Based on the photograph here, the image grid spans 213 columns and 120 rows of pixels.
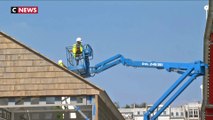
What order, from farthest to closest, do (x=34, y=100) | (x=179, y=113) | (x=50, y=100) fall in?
1. (x=179, y=113)
2. (x=34, y=100)
3. (x=50, y=100)

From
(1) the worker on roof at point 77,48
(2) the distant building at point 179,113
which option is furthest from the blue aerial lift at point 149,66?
(2) the distant building at point 179,113

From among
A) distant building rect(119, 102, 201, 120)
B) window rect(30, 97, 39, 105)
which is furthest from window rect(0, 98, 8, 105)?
distant building rect(119, 102, 201, 120)

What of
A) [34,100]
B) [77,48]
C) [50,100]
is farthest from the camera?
[77,48]

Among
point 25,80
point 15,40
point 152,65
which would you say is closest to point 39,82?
point 25,80

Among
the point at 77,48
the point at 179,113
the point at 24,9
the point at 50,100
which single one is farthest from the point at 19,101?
the point at 179,113

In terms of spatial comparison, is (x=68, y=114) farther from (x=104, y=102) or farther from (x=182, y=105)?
(x=182, y=105)

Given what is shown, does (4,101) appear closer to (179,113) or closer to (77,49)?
(77,49)

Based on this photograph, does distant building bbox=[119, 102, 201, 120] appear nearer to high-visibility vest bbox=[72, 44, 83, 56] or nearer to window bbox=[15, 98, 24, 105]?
high-visibility vest bbox=[72, 44, 83, 56]

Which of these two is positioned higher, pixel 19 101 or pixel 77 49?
pixel 77 49

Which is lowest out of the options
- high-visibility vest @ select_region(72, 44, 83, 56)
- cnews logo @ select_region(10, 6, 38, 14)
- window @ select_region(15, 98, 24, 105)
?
window @ select_region(15, 98, 24, 105)

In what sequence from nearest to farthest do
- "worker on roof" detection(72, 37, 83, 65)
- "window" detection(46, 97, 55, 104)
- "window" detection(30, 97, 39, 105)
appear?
"window" detection(46, 97, 55, 104)
"window" detection(30, 97, 39, 105)
"worker on roof" detection(72, 37, 83, 65)

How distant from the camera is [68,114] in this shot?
26781mm

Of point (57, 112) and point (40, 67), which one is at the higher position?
point (40, 67)

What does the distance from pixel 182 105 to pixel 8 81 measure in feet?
415
